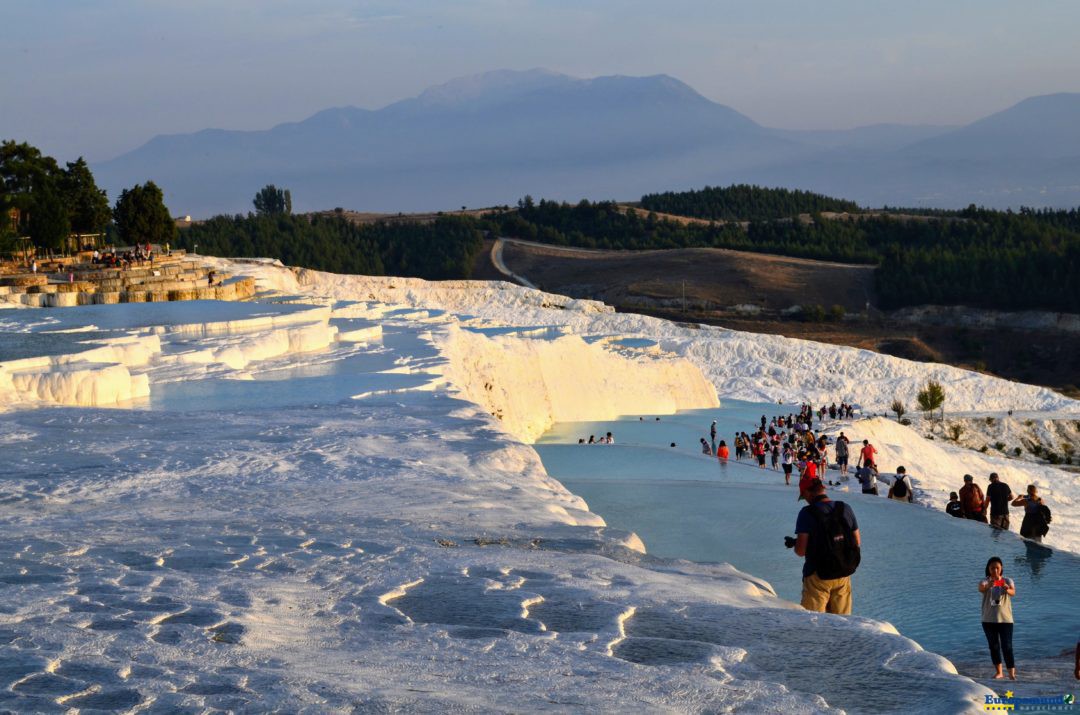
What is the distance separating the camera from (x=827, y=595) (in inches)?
247

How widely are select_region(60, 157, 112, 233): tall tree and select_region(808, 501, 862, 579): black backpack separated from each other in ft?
96.1

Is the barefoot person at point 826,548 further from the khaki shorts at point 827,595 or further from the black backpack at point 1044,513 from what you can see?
the black backpack at point 1044,513

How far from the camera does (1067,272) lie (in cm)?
5484

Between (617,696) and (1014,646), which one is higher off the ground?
(617,696)

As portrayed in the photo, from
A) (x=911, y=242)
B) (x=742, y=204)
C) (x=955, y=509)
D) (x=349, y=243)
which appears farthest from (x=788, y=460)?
(x=742, y=204)

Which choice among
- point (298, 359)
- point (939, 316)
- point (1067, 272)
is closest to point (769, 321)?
point (939, 316)

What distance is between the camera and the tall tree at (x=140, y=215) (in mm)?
32312

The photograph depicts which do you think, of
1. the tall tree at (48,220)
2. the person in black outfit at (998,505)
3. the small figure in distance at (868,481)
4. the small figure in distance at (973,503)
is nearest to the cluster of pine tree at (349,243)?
the tall tree at (48,220)

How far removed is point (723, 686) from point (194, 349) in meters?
12.6

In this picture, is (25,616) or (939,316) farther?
(939,316)

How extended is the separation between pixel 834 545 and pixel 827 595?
0.30m

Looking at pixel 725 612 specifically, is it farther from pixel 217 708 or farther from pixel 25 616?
pixel 25 616

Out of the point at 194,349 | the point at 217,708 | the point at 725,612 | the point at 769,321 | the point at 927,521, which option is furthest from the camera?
the point at 769,321

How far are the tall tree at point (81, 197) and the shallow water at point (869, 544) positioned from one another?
71.2 feet
